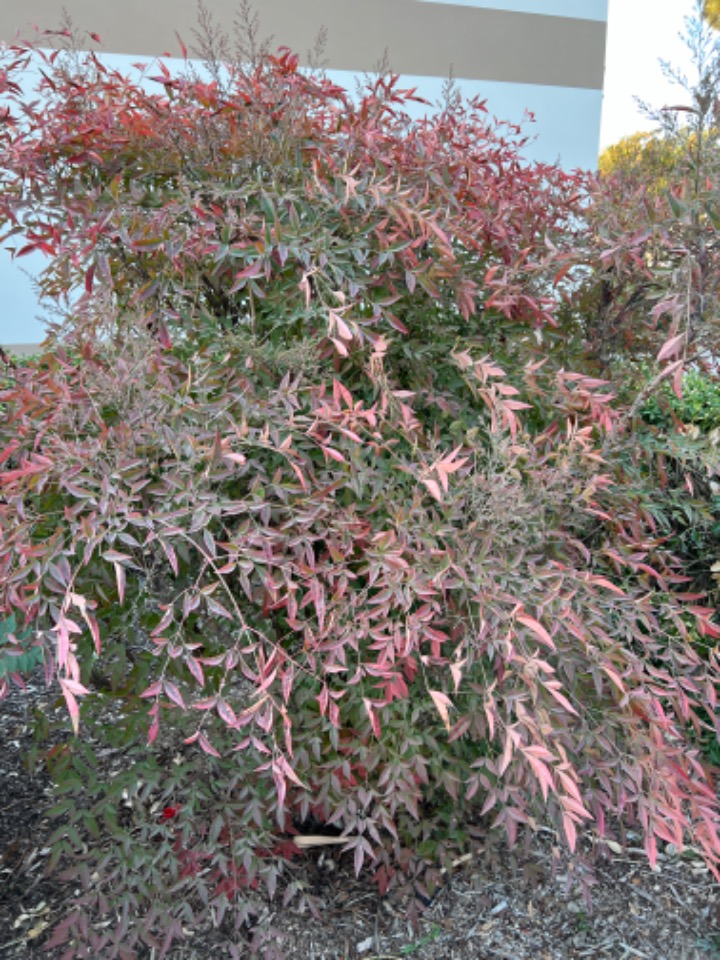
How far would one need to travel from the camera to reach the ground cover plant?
1.45m

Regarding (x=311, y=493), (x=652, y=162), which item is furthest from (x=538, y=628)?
(x=652, y=162)

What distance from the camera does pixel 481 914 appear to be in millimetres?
2096

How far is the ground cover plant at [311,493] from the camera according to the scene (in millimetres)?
1450

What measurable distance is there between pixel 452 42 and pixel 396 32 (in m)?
0.61

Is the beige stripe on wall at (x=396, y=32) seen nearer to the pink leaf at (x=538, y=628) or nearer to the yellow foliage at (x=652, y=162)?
the yellow foliage at (x=652, y=162)

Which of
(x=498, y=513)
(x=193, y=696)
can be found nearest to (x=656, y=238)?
(x=498, y=513)

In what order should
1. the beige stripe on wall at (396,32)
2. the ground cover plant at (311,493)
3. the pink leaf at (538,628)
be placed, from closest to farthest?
1. the pink leaf at (538,628)
2. the ground cover plant at (311,493)
3. the beige stripe on wall at (396,32)

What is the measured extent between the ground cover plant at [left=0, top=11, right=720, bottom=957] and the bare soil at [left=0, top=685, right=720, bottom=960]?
11 cm

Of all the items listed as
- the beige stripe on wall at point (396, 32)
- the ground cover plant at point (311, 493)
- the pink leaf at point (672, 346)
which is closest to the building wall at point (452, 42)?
the beige stripe on wall at point (396, 32)

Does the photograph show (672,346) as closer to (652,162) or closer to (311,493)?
(311,493)

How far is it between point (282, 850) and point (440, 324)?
1.39 metres

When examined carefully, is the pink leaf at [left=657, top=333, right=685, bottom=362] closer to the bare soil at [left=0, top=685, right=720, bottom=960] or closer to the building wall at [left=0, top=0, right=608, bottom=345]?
the bare soil at [left=0, top=685, right=720, bottom=960]

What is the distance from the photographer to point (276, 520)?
1570 mm

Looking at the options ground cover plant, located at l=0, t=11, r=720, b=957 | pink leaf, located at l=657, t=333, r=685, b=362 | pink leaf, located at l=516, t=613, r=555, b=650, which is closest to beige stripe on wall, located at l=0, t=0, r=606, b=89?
ground cover plant, located at l=0, t=11, r=720, b=957
